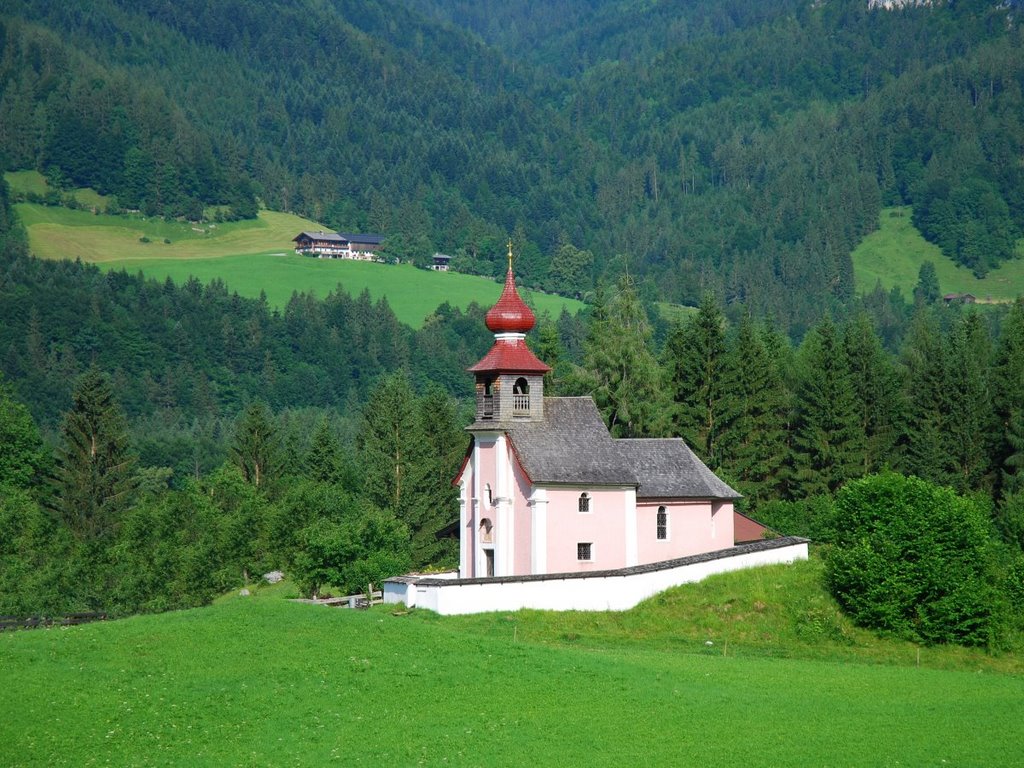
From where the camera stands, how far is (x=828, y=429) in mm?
83688

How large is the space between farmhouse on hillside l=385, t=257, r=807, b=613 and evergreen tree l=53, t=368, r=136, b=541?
30.7m

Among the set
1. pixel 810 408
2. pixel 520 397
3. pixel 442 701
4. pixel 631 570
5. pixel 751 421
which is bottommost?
pixel 442 701

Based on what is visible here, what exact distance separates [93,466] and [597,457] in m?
36.6

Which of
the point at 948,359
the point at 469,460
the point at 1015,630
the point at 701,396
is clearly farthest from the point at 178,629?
the point at 948,359

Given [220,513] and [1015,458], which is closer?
[220,513]

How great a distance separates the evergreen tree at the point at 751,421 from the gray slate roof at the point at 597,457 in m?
20.0

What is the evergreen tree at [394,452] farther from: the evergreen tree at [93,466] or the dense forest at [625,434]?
the evergreen tree at [93,466]

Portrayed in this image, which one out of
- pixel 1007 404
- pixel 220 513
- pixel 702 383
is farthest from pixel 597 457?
pixel 1007 404

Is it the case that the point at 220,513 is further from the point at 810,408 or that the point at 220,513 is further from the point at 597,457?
the point at 810,408

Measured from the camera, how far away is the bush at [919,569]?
49094 mm

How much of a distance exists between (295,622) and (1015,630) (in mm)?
22322

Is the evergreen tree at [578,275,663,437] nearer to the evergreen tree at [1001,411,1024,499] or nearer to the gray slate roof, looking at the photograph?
the gray slate roof

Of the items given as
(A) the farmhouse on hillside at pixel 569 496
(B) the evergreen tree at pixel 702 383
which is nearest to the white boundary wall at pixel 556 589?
(A) the farmhouse on hillside at pixel 569 496

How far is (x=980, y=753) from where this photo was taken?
3466 cm
